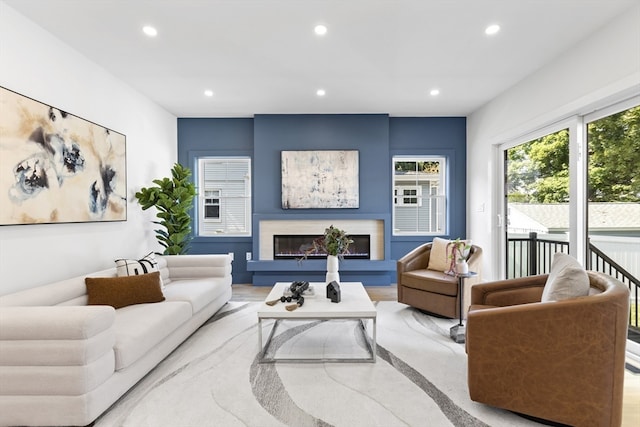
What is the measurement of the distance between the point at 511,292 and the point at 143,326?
270 centimetres

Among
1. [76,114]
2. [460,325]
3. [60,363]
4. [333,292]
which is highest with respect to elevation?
[76,114]

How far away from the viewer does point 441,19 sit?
8.39ft

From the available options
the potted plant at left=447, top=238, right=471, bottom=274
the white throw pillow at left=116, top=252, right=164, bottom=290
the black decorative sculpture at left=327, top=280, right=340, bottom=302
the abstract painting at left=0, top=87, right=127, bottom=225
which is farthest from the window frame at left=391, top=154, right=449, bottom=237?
the abstract painting at left=0, top=87, right=127, bottom=225

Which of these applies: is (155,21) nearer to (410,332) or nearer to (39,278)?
(39,278)

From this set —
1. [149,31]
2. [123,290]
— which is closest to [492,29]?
[149,31]

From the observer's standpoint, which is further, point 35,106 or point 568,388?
point 35,106

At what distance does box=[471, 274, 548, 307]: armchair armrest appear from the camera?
2404mm

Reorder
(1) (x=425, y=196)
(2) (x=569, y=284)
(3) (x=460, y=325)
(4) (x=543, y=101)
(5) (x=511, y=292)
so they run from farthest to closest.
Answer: (1) (x=425, y=196) < (4) (x=543, y=101) < (3) (x=460, y=325) < (5) (x=511, y=292) < (2) (x=569, y=284)

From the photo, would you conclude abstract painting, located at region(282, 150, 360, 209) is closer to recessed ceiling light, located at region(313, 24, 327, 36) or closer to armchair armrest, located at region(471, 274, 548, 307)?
recessed ceiling light, located at region(313, 24, 327, 36)

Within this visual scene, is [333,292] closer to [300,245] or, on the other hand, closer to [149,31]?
[300,245]

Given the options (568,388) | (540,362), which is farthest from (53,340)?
(568,388)

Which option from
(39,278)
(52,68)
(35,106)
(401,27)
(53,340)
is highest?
(401,27)

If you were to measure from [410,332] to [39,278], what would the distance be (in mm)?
3229

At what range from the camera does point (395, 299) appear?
4246mm
